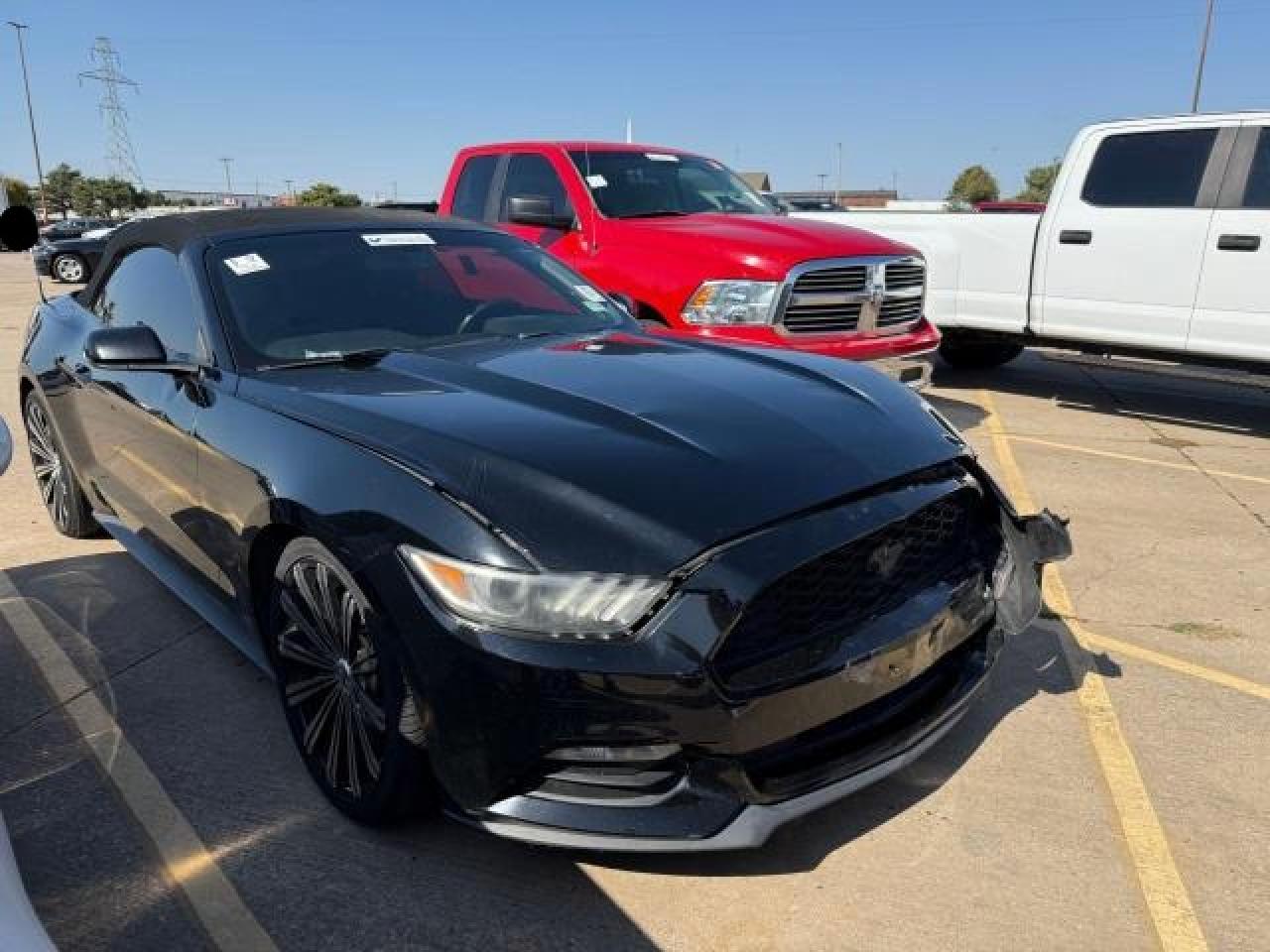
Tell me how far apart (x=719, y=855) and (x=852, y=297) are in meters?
4.29

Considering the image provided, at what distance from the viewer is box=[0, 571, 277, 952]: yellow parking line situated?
238 centimetres

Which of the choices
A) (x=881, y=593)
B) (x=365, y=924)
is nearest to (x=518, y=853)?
(x=365, y=924)

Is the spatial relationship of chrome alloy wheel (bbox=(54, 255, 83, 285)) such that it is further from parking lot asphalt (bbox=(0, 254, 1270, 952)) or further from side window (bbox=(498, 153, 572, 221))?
parking lot asphalt (bbox=(0, 254, 1270, 952))

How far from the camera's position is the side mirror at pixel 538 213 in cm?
664

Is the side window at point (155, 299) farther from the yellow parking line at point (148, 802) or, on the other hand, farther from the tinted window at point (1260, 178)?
the tinted window at point (1260, 178)

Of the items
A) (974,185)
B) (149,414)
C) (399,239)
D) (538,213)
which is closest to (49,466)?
(149,414)

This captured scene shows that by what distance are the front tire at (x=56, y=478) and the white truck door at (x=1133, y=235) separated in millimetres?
6959

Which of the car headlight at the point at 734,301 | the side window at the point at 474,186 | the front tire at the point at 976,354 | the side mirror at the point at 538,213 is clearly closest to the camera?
the car headlight at the point at 734,301

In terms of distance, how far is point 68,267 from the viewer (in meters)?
20.9

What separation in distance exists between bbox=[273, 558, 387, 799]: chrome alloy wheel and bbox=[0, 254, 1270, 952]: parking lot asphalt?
0.58ft

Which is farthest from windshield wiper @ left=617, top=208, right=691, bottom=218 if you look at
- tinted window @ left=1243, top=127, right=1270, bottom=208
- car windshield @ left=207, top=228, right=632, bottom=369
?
tinted window @ left=1243, top=127, right=1270, bottom=208

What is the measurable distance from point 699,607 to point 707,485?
32cm

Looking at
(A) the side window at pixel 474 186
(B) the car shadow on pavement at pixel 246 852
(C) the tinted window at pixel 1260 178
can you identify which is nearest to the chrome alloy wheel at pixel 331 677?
(B) the car shadow on pavement at pixel 246 852

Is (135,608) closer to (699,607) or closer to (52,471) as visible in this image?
(52,471)
